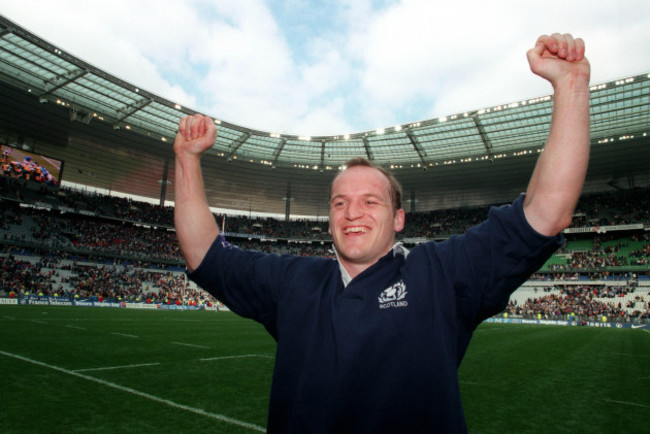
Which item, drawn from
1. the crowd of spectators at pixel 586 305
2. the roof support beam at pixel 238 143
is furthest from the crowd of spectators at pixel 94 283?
the crowd of spectators at pixel 586 305

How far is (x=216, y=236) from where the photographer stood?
2211 mm

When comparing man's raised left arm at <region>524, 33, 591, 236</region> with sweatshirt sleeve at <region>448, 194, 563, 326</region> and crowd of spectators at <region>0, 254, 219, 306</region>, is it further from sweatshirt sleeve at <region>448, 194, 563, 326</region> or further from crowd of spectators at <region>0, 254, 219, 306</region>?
crowd of spectators at <region>0, 254, 219, 306</region>

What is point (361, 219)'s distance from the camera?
6.56 ft

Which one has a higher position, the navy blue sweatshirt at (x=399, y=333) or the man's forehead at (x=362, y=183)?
the man's forehead at (x=362, y=183)

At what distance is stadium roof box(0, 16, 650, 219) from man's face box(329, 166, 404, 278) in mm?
30603

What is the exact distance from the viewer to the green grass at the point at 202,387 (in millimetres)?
5289

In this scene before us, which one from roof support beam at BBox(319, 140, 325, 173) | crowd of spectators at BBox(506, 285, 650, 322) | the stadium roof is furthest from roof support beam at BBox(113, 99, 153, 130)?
crowd of spectators at BBox(506, 285, 650, 322)

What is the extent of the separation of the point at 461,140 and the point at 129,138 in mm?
30698

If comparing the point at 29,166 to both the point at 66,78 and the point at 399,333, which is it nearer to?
the point at 66,78

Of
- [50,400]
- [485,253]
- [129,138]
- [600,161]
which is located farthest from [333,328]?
[600,161]

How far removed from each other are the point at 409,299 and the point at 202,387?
6439 mm

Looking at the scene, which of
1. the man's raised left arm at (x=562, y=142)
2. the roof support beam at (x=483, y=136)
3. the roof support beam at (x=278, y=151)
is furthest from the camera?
the roof support beam at (x=278, y=151)

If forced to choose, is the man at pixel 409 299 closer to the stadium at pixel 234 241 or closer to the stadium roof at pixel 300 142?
the stadium at pixel 234 241

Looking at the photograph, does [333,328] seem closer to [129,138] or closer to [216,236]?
[216,236]
